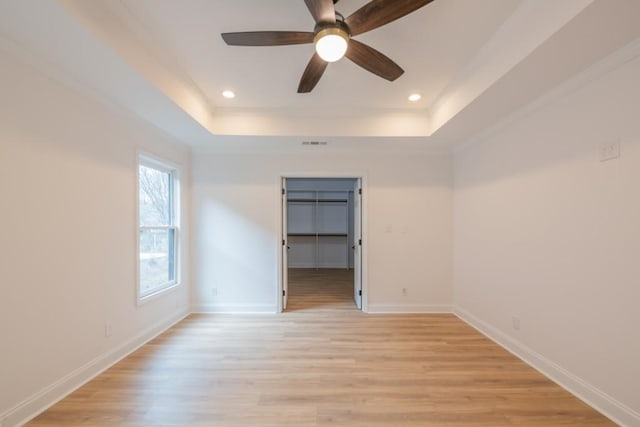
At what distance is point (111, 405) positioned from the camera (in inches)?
72.5

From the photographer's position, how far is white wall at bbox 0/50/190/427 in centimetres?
161

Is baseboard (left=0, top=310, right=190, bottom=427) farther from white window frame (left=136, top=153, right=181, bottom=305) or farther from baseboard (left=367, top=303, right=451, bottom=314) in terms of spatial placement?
baseboard (left=367, top=303, right=451, bottom=314)

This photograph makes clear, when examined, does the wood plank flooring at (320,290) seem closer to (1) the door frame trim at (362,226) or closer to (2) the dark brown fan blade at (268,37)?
(1) the door frame trim at (362,226)

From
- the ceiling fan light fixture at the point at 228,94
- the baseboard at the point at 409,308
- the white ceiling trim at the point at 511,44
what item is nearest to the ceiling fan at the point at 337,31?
the white ceiling trim at the point at 511,44

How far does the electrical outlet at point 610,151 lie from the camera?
1696mm

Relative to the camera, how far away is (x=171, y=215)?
3400 mm

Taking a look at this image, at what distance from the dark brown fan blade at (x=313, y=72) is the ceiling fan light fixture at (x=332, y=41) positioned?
0.20 metres

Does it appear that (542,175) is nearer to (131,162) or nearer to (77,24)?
(77,24)

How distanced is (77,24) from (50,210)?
125 cm

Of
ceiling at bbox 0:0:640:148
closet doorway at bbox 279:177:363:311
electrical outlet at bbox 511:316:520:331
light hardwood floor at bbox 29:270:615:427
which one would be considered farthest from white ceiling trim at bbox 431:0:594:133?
closet doorway at bbox 279:177:363:311

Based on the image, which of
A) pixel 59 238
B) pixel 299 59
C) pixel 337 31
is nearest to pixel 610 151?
pixel 337 31

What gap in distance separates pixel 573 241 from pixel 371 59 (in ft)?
6.77

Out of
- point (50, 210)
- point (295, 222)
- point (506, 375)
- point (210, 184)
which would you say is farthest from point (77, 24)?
point (295, 222)

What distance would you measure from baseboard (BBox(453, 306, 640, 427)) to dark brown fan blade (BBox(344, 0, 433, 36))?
108 inches
